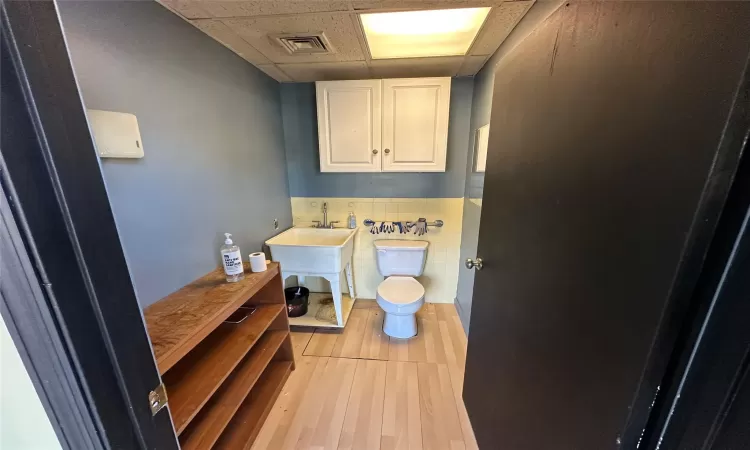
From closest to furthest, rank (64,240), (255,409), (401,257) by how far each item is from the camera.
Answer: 1. (64,240)
2. (255,409)
3. (401,257)

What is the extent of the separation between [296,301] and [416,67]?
2129 millimetres

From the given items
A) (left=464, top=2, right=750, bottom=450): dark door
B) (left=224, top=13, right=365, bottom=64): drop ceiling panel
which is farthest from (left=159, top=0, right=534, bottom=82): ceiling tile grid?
(left=464, top=2, right=750, bottom=450): dark door

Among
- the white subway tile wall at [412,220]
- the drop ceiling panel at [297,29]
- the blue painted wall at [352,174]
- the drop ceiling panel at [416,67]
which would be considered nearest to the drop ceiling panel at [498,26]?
the drop ceiling panel at [416,67]

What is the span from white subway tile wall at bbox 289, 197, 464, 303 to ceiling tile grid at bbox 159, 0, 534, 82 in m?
1.07

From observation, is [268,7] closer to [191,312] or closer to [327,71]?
[327,71]

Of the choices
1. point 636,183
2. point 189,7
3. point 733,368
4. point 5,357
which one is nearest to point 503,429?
point 733,368

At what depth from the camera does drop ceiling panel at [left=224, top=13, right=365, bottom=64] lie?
1.26 meters

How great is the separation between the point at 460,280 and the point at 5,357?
2469 millimetres

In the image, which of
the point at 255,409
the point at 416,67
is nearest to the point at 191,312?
the point at 255,409

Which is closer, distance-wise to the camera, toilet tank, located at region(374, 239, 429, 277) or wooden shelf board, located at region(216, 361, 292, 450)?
wooden shelf board, located at region(216, 361, 292, 450)

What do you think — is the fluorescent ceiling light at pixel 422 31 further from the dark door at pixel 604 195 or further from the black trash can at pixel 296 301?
the black trash can at pixel 296 301

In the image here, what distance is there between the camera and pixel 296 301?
89.0 inches

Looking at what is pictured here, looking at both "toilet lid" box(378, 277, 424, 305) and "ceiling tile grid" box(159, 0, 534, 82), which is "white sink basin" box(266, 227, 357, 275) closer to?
"toilet lid" box(378, 277, 424, 305)

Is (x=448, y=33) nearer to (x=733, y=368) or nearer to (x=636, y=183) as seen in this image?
(x=636, y=183)
